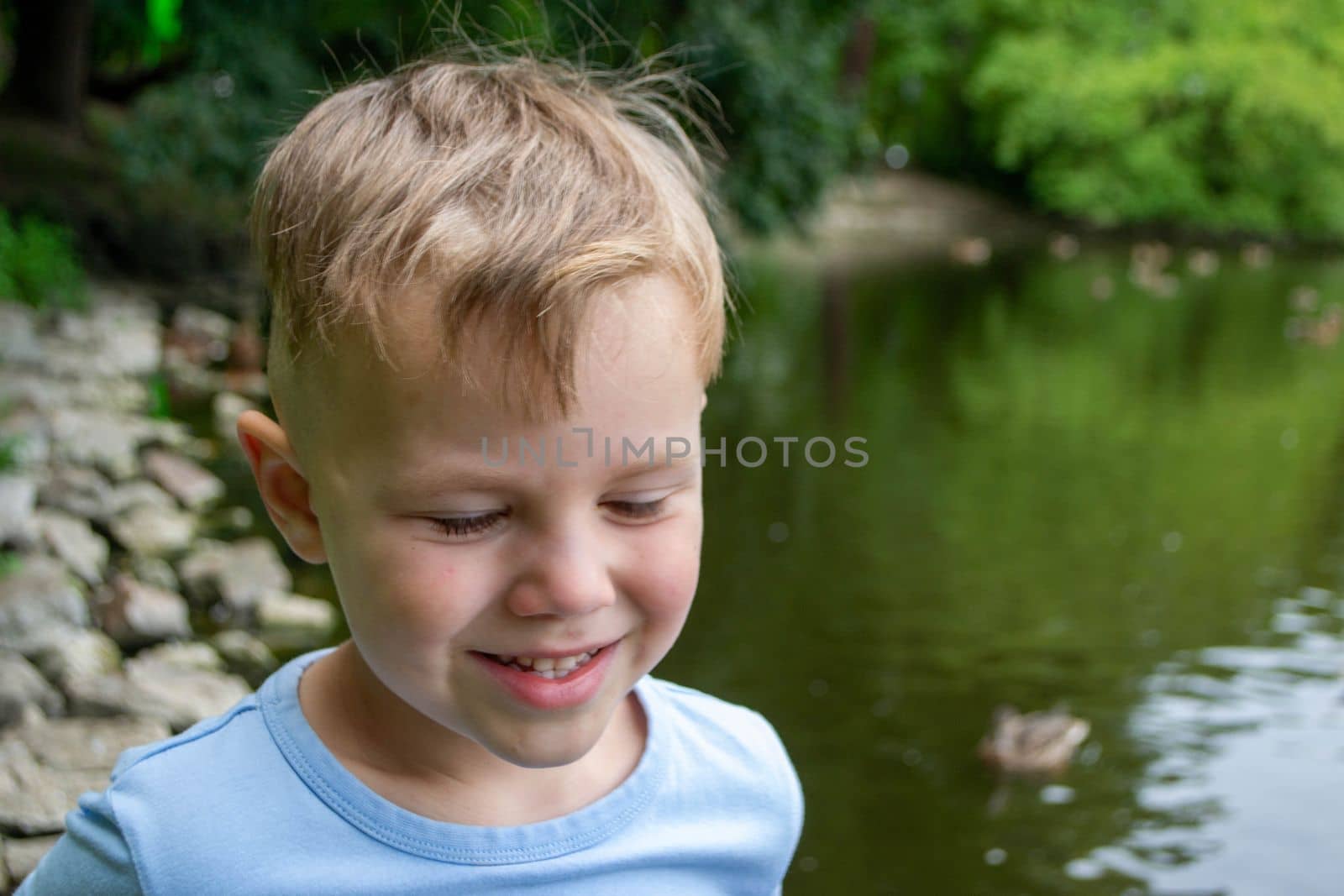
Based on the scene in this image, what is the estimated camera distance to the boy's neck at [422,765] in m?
1.14

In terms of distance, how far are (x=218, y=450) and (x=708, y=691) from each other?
2679 mm

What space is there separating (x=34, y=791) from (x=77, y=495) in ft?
7.06

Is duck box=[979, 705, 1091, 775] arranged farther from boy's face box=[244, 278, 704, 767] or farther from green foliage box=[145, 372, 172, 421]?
green foliage box=[145, 372, 172, 421]

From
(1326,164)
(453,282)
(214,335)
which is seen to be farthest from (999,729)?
(1326,164)

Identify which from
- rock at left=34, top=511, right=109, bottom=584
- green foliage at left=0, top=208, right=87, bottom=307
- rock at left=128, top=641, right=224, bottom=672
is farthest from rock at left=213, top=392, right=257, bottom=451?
rock at left=128, top=641, right=224, bottom=672

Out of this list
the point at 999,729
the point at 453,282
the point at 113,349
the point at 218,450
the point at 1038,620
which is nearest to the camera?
the point at 453,282

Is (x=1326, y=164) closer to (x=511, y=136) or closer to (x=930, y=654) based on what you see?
(x=930, y=654)

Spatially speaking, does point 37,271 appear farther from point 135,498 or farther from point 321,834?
point 321,834

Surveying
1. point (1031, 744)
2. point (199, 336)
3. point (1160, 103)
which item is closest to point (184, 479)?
point (1031, 744)

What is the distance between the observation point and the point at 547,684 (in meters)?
1.05

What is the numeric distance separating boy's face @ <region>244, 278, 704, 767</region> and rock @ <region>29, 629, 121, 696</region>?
75.1 inches

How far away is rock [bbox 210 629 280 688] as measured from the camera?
311 centimetres

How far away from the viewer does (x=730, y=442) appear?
609 cm

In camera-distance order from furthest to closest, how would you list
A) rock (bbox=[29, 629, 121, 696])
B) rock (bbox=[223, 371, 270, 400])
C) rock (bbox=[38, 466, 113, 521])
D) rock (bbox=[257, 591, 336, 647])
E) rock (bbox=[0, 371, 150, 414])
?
rock (bbox=[223, 371, 270, 400]), rock (bbox=[0, 371, 150, 414]), rock (bbox=[38, 466, 113, 521]), rock (bbox=[257, 591, 336, 647]), rock (bbox=[29, 629, 121, 696])
